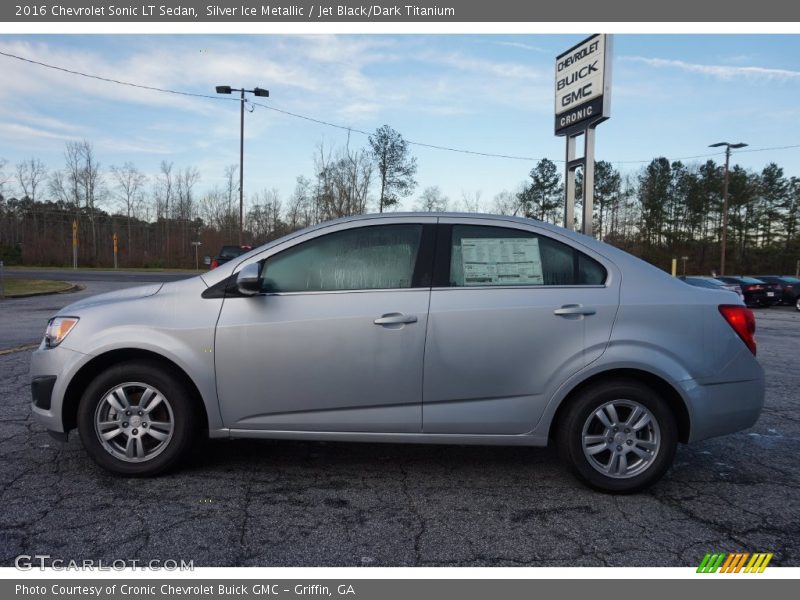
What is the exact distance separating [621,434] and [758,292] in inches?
953

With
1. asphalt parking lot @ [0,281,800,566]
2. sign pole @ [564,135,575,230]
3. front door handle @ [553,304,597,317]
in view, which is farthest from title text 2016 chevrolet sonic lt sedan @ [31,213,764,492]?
sign pole @ [564,135,575,230]

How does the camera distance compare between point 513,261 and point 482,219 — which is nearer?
point 513,261

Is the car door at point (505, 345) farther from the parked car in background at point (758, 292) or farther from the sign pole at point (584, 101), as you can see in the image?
the parked car in background at point (758, 292)

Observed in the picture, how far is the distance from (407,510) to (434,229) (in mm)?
1744

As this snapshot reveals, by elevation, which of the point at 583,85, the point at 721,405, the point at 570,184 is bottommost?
the point at 721,405

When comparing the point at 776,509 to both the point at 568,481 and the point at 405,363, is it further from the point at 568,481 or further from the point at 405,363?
the point at 405,363

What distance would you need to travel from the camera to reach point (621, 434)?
11.3 feet

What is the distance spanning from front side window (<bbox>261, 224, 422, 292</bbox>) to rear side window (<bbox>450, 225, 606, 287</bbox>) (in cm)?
30

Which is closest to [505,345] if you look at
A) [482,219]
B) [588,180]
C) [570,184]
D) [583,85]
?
[482,219]

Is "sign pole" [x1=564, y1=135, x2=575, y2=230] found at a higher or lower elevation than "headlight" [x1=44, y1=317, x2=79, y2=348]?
higher

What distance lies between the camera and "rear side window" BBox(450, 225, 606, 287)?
3.60 meters

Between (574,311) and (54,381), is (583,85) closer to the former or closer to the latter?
(574,311)

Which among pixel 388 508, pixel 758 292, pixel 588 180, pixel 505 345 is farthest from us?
pixel 758 292

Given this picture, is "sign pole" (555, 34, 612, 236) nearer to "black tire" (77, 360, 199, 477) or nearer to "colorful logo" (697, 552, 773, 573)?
"colorful logo" (697, 552, 773, 573)
